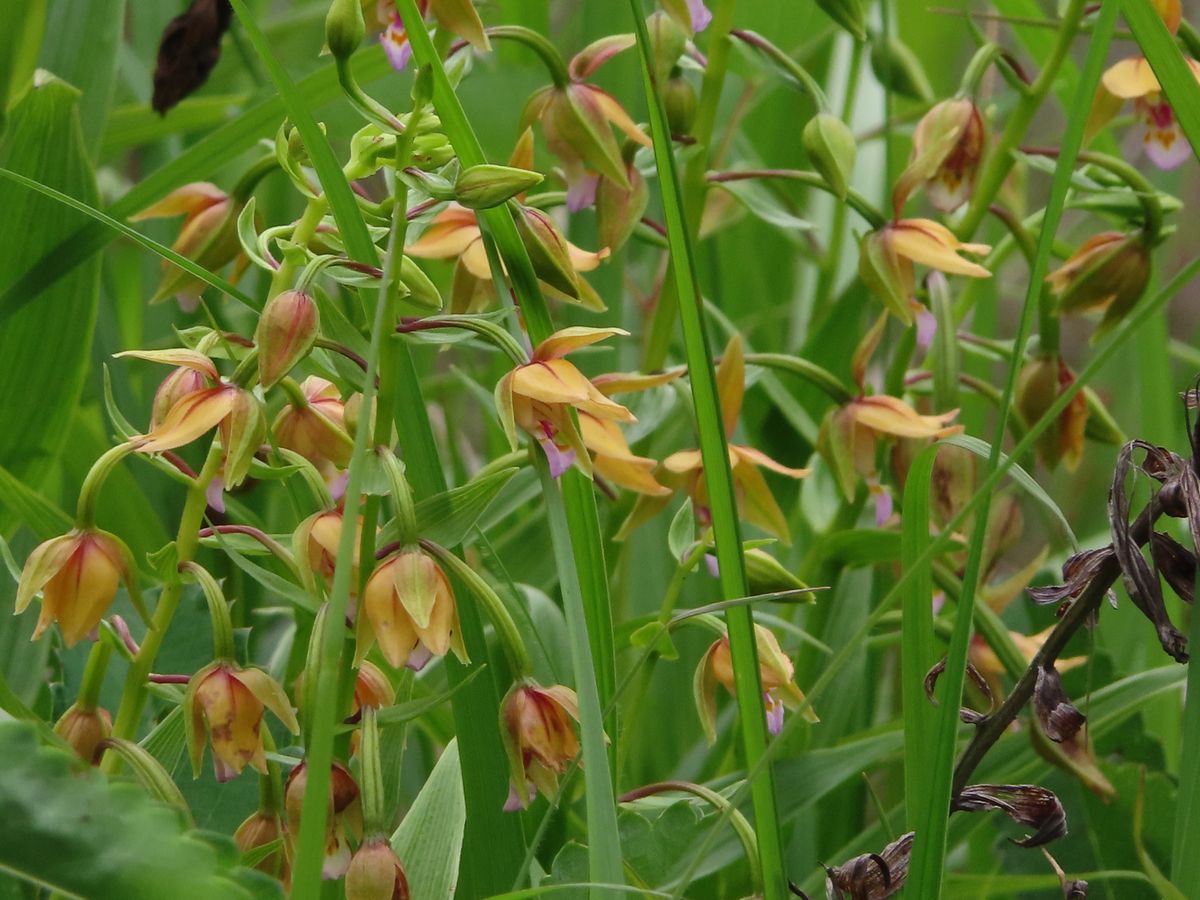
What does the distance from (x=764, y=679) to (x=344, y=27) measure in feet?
1.20

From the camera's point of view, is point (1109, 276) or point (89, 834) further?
point (1109, 276)

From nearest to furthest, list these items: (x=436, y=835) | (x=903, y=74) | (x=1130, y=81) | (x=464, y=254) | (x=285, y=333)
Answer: (x=285, y=333)
(x=436, y=835)
(x=464, y=254)
(x=1130, y=81)
(x=903, y=74)

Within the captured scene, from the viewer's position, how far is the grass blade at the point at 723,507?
1.72 feet

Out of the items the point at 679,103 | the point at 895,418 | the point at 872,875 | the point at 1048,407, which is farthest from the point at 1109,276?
the point at 872,875

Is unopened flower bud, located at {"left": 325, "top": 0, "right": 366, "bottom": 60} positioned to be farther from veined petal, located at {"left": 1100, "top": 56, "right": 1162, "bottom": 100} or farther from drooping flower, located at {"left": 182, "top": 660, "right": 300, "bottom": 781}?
veined petal, located at {"left": 1100, "top": 56, "right": 1162, "bottom": 100}

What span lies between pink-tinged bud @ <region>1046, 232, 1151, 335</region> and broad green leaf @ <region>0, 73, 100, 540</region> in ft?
2.18

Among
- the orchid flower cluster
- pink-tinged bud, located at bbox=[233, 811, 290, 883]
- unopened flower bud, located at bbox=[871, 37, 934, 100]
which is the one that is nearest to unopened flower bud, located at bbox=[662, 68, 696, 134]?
the orchid flower cluster

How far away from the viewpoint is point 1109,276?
93cm

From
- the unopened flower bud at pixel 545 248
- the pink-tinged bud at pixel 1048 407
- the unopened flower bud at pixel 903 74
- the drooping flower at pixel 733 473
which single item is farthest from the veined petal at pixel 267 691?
the unopened flower bud at pixel 903 74

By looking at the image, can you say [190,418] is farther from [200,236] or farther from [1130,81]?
[1130,81]

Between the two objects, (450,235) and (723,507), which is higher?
(450,235)

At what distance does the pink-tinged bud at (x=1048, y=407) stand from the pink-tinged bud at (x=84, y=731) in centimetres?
65

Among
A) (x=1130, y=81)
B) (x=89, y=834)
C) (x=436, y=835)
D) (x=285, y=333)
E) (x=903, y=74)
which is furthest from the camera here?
(x=903, y=74)

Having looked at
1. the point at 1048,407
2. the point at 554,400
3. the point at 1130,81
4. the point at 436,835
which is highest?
the point at 1130,81
